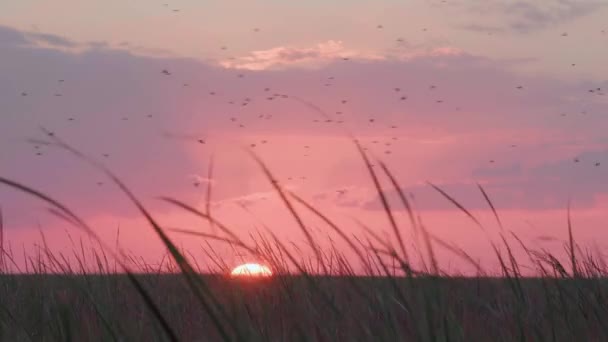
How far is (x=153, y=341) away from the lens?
3396mm

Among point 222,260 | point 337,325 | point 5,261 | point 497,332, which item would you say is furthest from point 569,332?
point 5,261

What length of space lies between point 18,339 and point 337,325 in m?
1.22

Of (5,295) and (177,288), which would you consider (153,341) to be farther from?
(177,288)

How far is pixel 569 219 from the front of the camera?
110 inches

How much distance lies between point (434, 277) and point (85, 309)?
2853 millimetres

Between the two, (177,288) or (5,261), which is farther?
(177,288)

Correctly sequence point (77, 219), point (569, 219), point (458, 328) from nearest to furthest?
point (77, 219)
point (458, 328)
point (569, 219)

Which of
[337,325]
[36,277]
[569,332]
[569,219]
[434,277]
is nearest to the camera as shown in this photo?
[434,277]

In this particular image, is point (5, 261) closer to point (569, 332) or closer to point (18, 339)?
point (18, 339)

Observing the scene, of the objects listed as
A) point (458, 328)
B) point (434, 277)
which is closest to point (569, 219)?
point (458, 328)

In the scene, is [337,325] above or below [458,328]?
below

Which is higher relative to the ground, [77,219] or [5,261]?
[77,219]

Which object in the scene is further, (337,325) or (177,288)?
(177,288)

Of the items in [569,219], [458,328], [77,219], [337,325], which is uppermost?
[77,219]
